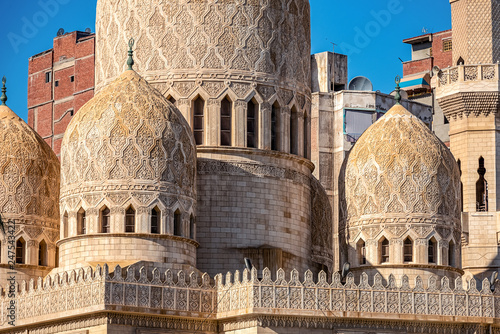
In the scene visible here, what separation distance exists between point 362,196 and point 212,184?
15.4ft

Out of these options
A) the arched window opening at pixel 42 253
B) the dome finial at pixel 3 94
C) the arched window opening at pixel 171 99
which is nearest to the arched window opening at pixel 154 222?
the arched window opening at pixel 171 99

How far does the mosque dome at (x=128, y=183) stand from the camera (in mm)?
41059

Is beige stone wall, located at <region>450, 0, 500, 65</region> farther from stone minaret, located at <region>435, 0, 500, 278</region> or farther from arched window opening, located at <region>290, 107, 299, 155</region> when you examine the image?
arched window opening, located at <region>290, 107, 299, 155</region>

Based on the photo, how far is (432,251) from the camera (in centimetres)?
4478

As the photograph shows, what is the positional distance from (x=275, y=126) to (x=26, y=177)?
802 cm

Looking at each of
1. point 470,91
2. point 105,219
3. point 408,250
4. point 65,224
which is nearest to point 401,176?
point 408,250

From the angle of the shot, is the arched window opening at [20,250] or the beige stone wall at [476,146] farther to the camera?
the beige stone wall at [476,146]

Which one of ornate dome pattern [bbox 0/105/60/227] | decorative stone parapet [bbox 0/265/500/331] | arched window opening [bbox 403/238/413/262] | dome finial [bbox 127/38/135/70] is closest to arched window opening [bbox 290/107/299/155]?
arched window opening [bbox 403/238/413/262]

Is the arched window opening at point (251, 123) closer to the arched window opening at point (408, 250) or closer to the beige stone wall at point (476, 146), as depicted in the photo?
the arched window opening at point (408, 250)

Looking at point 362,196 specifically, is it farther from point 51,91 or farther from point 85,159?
point 51,91

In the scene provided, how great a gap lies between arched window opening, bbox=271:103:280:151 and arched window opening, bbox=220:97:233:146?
4.90 feet

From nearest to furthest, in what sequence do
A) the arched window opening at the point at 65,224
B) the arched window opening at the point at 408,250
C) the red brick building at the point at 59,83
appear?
the arched window opening at the point at 65,224, the arched window opening at the point at 408,250, the red brick building at the point at 59,83

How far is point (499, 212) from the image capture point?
53.2m

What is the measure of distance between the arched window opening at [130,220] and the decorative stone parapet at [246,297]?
63.4 inches
